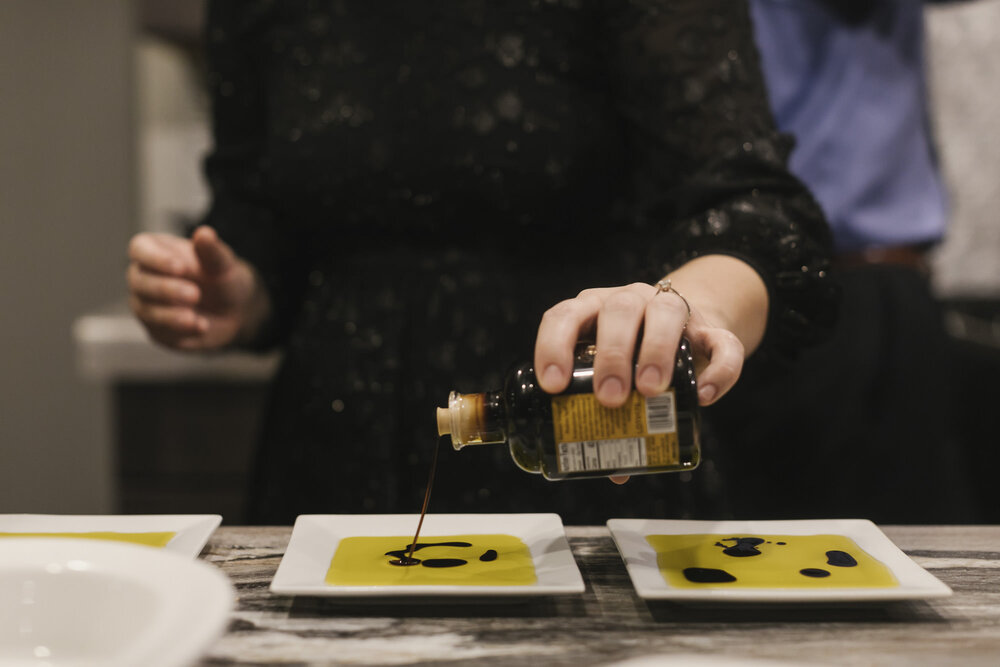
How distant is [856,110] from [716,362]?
1241mm

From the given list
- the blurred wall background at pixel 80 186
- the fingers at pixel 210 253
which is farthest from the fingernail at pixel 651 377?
the blurred wall background at pixel 80 186

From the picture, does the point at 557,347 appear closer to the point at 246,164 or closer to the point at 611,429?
the point at 611,429

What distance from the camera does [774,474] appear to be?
5.43 feet

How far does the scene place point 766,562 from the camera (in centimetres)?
66

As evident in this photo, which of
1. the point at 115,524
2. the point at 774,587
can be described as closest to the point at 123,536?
the point at 115,524

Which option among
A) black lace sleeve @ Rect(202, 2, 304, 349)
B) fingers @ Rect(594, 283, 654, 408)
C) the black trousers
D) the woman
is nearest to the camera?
fingers @ Rect(594, 283, 654, 408)

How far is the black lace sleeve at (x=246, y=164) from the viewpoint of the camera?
3.88 feet

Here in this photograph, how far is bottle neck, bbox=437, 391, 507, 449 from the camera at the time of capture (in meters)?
0.63

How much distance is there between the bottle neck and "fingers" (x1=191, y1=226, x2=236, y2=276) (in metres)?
0.46

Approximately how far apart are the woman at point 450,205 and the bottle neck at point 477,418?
34 centimetres

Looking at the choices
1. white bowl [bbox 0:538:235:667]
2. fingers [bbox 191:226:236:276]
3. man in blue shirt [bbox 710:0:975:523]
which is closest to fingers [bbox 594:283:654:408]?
white bowl [bbox 0:538:235:667]

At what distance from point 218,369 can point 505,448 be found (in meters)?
1.03

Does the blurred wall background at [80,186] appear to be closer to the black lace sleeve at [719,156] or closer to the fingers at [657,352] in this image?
the black lace sleeve at [719,156]

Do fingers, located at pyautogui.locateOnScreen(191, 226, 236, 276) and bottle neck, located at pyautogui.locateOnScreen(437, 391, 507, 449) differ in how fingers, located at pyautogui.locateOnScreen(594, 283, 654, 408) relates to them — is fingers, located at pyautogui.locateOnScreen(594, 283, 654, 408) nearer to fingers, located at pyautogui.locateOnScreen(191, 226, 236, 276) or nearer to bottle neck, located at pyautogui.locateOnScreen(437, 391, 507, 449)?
bottle neck, located at pyautogui.locateOnScreen(437, 391, 507, 449)
